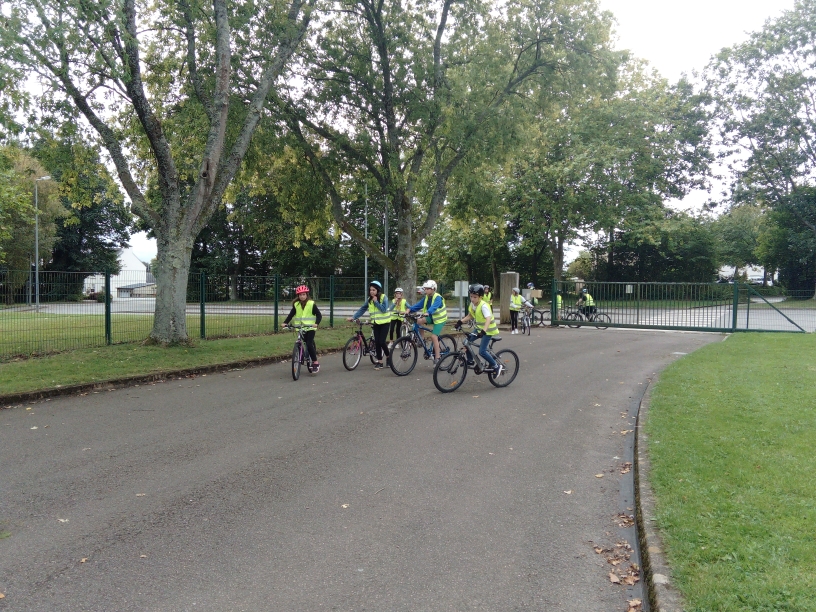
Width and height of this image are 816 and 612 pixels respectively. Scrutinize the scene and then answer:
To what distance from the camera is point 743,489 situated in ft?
16.0

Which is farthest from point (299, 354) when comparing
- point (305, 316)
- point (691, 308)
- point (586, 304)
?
point (691, 308)

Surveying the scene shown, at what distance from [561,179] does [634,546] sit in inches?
1259

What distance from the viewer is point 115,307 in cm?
1477

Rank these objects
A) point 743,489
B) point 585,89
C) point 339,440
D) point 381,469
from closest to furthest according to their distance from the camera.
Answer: point 743,489
point 381,469
point 339,440
point 585,89

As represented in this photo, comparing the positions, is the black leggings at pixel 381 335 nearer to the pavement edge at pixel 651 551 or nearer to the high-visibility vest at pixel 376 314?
the high-visibility vest at pixel 376 314

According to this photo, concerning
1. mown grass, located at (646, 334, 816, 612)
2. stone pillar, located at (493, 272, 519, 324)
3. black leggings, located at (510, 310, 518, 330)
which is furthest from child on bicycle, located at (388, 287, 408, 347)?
stone pillar, located at (493, 272, 519, 324)

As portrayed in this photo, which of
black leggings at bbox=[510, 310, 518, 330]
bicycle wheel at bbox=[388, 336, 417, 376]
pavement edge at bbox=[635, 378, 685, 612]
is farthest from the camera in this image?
black leggings at bbox=[510, 310, 518, 330]

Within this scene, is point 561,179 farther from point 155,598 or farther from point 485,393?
point 155,598

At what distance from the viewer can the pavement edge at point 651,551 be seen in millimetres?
3285

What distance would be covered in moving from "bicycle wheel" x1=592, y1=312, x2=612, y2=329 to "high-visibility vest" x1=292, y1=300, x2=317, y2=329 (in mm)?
17813

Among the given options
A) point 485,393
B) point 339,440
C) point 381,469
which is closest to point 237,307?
point 485,393

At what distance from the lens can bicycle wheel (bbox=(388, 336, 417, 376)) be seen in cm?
1169

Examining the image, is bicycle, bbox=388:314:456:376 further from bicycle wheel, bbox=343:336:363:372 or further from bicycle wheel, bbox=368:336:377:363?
bicycle wheel, bbox=343:336:363:372

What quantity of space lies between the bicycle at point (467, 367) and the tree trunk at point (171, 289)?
714 cm
